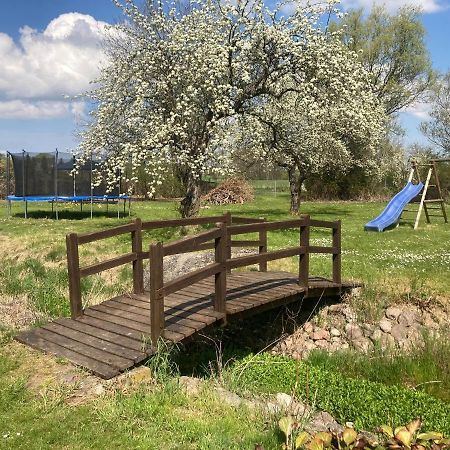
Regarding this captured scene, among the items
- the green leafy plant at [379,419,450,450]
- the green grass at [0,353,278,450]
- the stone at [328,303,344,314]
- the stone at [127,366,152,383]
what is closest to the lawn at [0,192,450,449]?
the green grass at [0,353,278,450]

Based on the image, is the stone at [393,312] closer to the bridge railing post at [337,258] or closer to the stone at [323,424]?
the bridge railing post at [337,258]

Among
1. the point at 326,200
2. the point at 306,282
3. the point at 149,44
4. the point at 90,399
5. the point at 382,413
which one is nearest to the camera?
the point at 90,399

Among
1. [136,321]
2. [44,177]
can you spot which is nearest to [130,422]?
[136,321]

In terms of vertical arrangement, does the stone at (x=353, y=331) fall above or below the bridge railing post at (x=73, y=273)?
below

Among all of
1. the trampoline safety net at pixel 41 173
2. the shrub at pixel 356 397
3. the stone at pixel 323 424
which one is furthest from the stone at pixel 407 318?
the trampoline safety net at pixel 41 173

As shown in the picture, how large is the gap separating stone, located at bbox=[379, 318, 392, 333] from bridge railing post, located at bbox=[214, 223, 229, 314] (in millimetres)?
3771

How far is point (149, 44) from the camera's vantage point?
624 inches

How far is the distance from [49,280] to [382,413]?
8.28 meters

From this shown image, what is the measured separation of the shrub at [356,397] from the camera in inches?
254

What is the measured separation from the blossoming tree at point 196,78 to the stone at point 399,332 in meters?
7.91

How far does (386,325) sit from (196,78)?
9.82 meters

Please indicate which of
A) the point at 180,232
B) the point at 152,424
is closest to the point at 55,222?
the point at 180,232

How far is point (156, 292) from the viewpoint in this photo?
6.64m

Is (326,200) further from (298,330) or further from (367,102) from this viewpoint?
(298,330)
